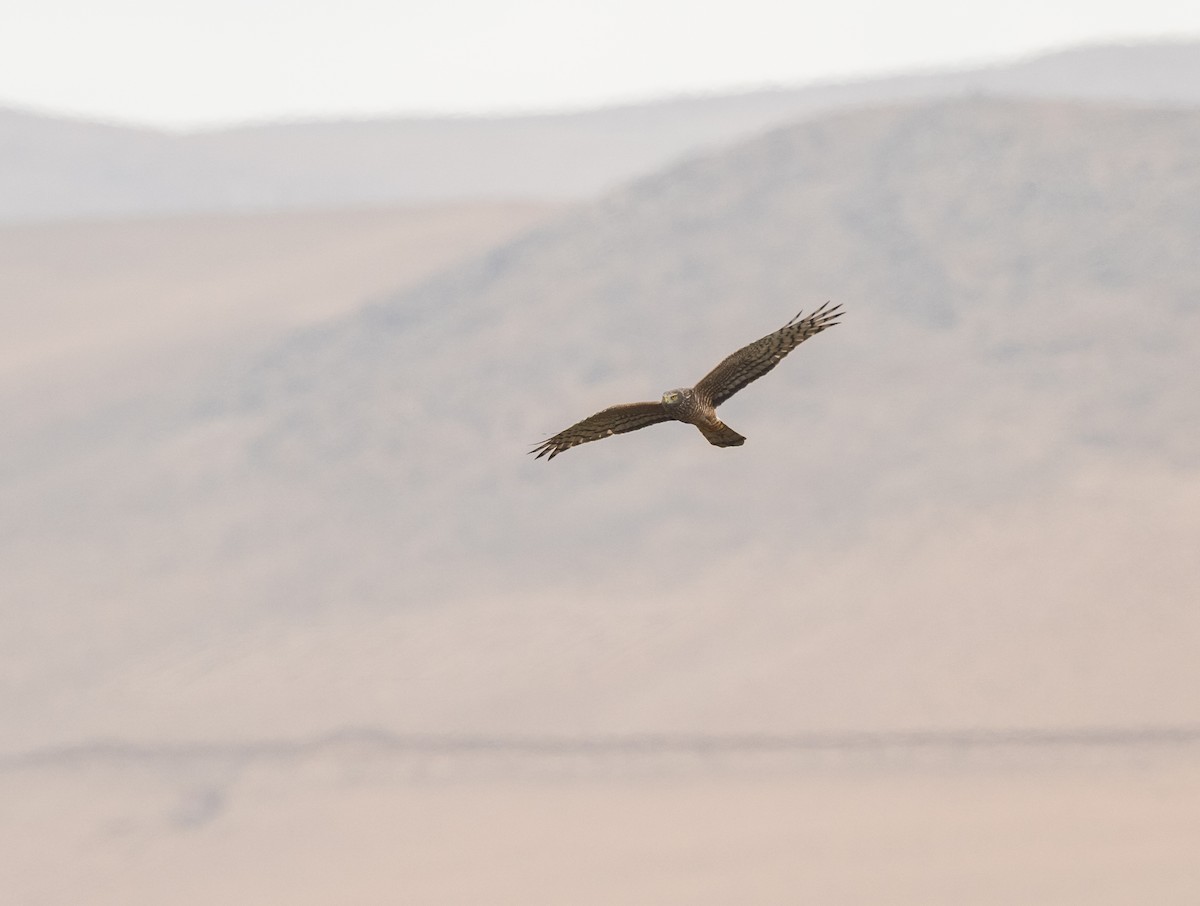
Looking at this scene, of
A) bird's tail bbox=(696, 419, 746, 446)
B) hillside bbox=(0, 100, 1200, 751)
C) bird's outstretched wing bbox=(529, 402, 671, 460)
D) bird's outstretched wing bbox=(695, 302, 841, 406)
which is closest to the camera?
bird's tail bbox=(696, 419, 746, 446)

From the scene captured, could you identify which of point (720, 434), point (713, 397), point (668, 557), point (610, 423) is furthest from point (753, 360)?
point (668, 557)

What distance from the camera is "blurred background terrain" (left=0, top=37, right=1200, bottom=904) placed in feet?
184

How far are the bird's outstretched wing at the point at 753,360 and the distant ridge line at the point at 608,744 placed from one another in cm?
4503

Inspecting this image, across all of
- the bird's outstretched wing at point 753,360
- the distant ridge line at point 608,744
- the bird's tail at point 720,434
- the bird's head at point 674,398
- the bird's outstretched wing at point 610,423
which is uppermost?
the bird's outstretched wing at point 753,360

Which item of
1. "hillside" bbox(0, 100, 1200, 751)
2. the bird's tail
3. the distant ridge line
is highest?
"hillside" bbox(0, 100, 1200, 751)

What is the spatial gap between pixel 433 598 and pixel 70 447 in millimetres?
23565

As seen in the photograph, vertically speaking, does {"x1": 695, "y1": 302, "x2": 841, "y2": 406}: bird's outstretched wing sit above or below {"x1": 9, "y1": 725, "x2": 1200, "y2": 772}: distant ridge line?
above

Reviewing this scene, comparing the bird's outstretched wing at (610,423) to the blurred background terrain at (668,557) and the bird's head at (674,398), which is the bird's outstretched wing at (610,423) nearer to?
the bird's head at (674,398)

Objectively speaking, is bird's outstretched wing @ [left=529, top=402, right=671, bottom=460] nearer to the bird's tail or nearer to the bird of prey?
the bird of prey

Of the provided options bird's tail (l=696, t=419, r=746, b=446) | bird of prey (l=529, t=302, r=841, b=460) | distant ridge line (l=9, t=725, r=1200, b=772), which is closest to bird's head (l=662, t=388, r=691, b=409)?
bird of prey (l=529, t=302, r=841, b=460)

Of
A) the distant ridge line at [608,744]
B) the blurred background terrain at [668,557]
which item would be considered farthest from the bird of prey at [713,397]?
the distant ridge line at [608,744]

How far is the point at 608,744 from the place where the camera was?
60.9 m

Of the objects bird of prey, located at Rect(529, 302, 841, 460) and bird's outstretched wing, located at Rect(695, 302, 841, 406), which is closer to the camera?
bird of prey, located at Rect(529, 302, 841, 460)

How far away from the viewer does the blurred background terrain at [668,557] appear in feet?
184
